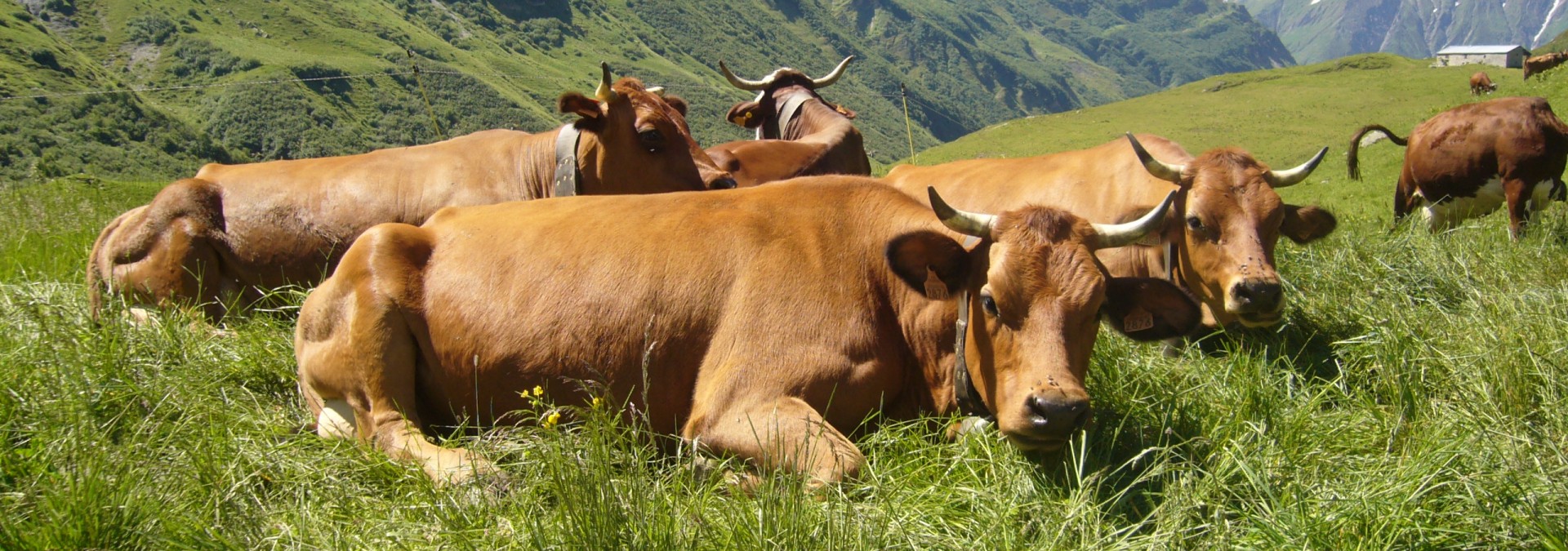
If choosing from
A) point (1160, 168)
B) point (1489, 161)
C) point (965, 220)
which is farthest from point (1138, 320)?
point (1489, 161)

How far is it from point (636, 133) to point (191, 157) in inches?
4157

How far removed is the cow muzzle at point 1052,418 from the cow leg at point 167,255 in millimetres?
6327

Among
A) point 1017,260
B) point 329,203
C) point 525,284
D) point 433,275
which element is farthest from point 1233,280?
point 329,203

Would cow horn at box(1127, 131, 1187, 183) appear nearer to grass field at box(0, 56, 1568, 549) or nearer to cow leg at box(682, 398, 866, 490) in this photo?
grass field at box(0, 56, 1568, 549)

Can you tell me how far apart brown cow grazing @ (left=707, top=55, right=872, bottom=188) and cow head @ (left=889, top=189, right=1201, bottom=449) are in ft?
22.1

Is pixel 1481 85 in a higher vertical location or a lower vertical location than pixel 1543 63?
lower

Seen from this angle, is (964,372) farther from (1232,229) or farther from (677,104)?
(677,104)

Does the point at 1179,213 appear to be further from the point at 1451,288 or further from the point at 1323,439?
the point at 1323,439

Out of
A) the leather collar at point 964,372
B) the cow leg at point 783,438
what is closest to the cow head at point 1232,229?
the leather collar at point 964,372

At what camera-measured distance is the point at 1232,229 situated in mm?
7230

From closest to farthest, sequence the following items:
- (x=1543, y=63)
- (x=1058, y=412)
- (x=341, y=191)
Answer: (x=1058, y=412) < (x=341, y=191) < (x=1543, y=63)

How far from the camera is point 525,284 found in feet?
18.0

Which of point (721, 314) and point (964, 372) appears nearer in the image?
point (964, 372)

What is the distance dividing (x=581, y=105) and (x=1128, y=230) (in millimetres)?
5347
